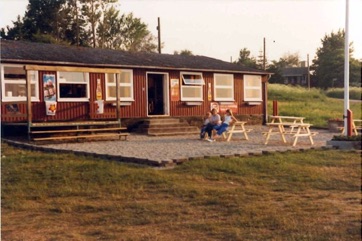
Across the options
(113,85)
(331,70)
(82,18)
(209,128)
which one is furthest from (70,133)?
(331,70)

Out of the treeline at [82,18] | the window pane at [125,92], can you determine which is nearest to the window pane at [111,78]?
the window pane at [125,92]

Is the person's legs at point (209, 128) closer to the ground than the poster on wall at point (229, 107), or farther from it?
closer to the ground

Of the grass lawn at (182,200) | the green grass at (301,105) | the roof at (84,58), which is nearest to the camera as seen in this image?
the grass lawn at (182,200)

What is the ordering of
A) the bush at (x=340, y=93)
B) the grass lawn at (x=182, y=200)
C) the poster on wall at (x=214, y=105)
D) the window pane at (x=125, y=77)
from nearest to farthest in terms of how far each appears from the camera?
1. the grass lawn at (x=182, y=200)
2. the window pane at (x=125, y=77)
3. the poster on wall at (x=214, y=105)
4. the bush at (x=340, y=93)

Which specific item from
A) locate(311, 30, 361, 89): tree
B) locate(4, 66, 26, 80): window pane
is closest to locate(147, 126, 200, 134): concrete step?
locate(4, 66, 26, 80): window pane

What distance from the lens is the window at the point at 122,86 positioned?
682 inches

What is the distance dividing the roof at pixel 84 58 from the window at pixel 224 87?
445 millimetres

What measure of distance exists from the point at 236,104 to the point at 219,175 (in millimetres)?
13329

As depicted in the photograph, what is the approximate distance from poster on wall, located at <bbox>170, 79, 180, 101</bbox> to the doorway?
0.26 m

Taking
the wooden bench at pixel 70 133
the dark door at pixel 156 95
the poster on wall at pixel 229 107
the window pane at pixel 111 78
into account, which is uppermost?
the window pane at pixel 111 78

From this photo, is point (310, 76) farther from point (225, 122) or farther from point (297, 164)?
point (297, 164)

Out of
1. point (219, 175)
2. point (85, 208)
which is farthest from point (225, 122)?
point (85, 208)

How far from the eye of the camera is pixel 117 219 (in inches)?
206

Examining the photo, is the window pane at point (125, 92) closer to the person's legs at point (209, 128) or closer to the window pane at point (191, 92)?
the window pane at point (191, 92)
